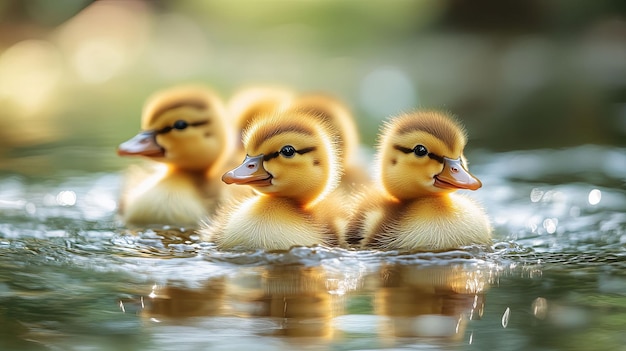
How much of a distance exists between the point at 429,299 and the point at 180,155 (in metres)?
1.85

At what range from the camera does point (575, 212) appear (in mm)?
5270

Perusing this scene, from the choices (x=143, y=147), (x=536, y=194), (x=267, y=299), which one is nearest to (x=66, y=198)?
(x=143, y=147)

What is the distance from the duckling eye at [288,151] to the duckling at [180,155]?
91 cm

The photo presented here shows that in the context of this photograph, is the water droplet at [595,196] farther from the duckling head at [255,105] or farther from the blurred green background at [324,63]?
the duckling head at [255,105]

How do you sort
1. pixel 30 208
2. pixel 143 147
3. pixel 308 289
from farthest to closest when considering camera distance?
pixel 30 208 < pixel 143 147 < pixel 308 289

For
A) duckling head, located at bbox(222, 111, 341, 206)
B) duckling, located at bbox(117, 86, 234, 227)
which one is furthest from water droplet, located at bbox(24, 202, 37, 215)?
duckling head, located at bbox(222, 111, 341, 206)

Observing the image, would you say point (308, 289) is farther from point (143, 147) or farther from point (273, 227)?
point (143, 147)

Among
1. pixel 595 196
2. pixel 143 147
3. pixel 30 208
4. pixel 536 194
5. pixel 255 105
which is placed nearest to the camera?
pixel 143 147

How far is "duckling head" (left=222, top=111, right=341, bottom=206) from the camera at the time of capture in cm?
417

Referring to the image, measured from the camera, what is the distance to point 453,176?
13.6ft

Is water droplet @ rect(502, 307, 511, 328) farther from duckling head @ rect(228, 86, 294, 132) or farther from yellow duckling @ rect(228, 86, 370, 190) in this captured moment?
duckling head @ rect(228, 86, 294, 132)

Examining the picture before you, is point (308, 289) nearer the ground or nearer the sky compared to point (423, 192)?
nearer the ground

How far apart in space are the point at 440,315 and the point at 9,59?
367 inches

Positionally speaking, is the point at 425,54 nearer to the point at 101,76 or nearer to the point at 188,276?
the point at 101,76
